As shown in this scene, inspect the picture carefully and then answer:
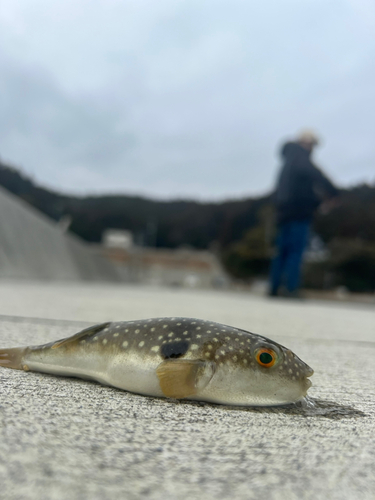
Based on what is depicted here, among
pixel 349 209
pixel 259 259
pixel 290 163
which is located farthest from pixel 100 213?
pixel 290 163

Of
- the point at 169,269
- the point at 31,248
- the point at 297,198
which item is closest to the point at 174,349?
the point at 297,198

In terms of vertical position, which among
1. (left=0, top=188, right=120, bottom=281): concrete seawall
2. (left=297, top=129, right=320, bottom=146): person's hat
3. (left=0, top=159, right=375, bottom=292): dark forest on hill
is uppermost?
(left=0, top=159, right=375, bottom=292): dark forest on hill

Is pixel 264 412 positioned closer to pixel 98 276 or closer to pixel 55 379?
pixel 55 379

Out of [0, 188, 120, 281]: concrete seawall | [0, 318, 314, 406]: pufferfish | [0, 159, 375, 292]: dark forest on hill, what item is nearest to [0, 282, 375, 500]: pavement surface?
[0, 318, 314, 406]: pufferfish

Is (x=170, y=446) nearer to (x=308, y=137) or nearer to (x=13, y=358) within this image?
(x=13, y=358)

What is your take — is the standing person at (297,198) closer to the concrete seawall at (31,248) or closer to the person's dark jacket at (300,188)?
the person's dark jacket at (300,188)

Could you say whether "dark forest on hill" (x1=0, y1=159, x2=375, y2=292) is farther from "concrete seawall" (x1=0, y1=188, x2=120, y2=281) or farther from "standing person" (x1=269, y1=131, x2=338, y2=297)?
"standing person" (x1=269, y1=131, x2=338, y2=297)
